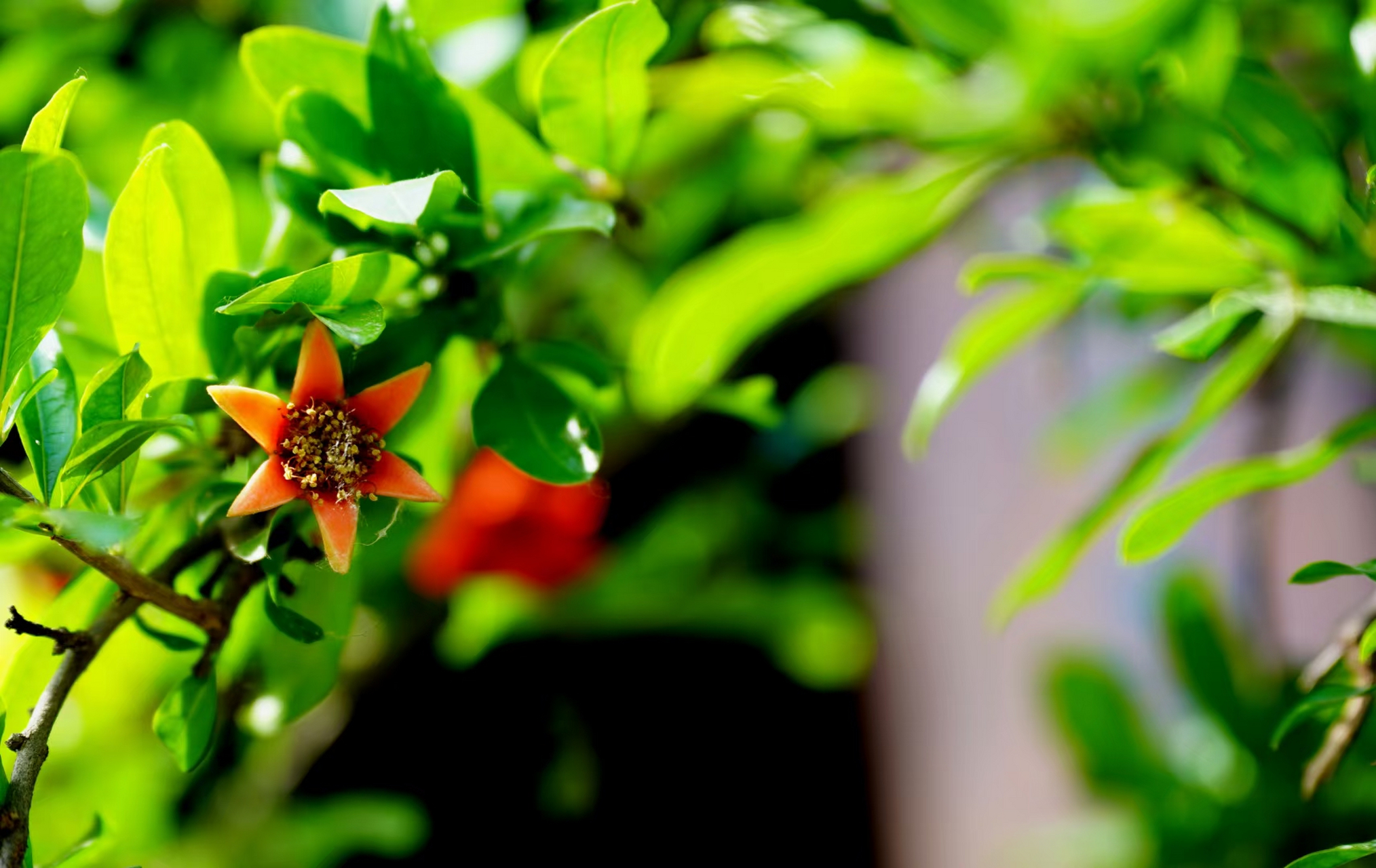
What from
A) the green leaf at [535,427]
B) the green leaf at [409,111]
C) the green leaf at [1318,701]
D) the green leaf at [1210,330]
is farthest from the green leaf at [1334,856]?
the green leaf at [409,111]

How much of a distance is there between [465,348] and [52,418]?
18 centimetres

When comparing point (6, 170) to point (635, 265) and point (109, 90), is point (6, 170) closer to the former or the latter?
point (109, 90)

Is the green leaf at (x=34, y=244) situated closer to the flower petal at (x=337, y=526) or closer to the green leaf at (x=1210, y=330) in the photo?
the flower petal at (x=337, y=526)

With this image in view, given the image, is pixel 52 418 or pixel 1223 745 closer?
pixel 52 418

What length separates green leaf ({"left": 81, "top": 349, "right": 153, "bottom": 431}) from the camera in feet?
1.15

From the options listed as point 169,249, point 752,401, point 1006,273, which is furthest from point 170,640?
point 1006,273

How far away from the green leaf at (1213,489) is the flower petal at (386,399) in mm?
295

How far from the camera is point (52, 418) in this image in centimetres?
37

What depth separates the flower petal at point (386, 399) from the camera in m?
0.39

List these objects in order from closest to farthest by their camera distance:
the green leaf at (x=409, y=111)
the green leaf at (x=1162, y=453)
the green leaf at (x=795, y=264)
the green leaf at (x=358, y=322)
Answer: the green leaf at (x=358, y=322)
the green leaf at (x=409, y=111)
the green leaf at (x=1162, y=453)
the green leaf at (x=795, y=264)

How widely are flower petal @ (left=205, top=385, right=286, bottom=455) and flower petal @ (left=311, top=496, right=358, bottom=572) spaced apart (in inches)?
1.0

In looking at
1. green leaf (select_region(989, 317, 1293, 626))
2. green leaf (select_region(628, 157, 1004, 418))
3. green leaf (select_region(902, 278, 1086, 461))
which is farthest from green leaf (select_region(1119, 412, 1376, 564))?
green leaf (select_region(628, 157, 1004, 418))

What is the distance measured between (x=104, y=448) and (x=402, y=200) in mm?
120

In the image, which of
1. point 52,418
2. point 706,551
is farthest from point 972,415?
point 52,418
